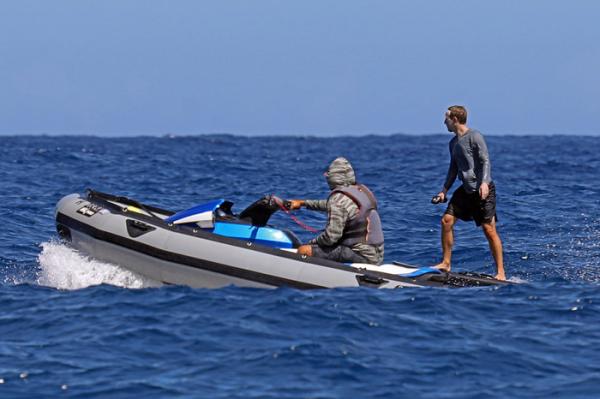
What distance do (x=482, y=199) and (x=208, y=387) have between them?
4931mm

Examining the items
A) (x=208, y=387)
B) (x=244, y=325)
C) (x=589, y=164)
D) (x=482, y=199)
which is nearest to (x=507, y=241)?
(x=482, y=199)

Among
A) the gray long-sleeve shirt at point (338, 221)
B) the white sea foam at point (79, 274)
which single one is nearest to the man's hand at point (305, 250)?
the gray long-sleeve shirt at point (338, 221)

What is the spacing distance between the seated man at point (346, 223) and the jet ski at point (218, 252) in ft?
0.48

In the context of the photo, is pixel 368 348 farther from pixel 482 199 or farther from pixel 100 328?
pixel 482 199

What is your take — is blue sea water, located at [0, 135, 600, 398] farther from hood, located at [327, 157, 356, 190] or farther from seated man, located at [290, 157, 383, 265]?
hood, located at [327, 157, 356, 190]

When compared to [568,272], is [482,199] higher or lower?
higher

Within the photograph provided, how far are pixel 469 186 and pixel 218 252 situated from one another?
109 inches

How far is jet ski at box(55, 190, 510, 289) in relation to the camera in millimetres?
10523

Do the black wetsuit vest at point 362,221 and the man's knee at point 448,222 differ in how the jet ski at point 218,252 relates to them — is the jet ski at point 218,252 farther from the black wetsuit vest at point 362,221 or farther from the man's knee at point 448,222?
the man's knee at point 448,222

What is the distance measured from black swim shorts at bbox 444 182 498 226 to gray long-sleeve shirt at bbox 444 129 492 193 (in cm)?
11

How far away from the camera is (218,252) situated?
35.1 feet

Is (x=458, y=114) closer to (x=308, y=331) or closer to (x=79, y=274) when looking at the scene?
(x=308, y=331)

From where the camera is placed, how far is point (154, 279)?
36.3 ft

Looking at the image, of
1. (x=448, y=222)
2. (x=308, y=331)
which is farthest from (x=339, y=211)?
(x=308, y=331)
